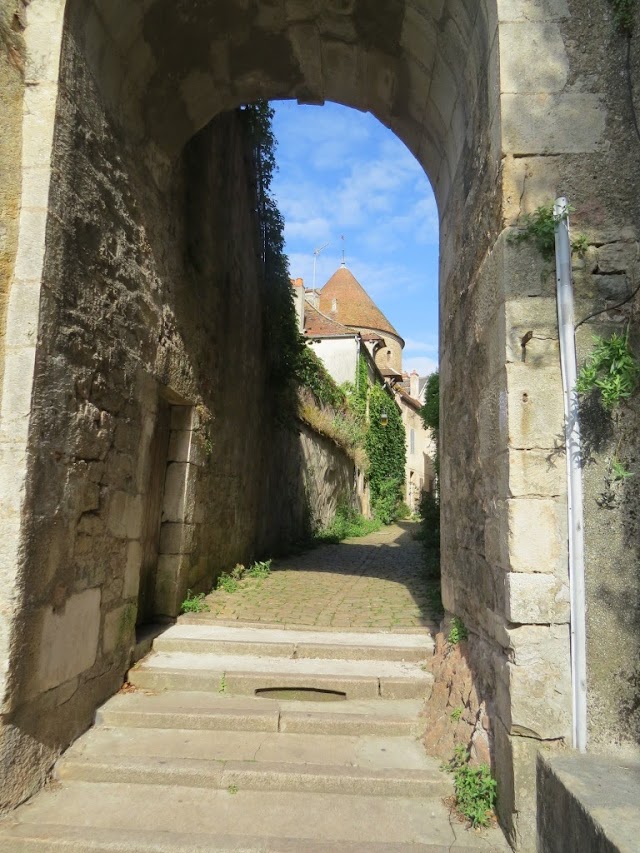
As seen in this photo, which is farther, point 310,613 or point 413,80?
point 310,613

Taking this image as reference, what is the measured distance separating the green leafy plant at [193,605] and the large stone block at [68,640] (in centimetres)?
160

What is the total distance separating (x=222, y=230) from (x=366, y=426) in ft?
44.2

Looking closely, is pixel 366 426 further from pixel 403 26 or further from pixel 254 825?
pixel 254 825

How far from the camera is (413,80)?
4.11 m

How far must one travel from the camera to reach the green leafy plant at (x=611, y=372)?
7.85 ft

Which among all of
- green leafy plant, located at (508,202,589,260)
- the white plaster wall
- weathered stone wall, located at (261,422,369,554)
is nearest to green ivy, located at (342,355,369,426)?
the white plaster wall

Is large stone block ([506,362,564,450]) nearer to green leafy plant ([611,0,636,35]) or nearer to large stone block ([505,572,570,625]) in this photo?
large stone block ([505,572,570,625])

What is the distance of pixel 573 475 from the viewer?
2.47 meters

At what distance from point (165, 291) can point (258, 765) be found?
10.3 feet

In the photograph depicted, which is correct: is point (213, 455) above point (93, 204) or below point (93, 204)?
below

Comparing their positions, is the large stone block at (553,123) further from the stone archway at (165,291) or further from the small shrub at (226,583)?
the small shrub at (226,583)

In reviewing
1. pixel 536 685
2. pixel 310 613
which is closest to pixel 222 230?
pixel 310 613

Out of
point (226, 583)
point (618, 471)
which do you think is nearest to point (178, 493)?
point (226, 583)

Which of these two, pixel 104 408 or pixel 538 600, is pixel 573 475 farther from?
pixel 104 408
